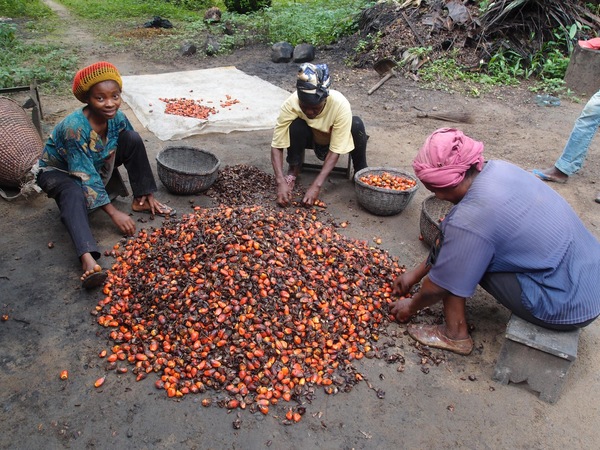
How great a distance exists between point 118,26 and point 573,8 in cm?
937

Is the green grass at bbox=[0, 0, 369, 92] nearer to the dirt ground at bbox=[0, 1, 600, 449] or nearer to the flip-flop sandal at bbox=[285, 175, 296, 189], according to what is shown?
the flip-flop sandal at bbox=[285, 175, 296, 189]

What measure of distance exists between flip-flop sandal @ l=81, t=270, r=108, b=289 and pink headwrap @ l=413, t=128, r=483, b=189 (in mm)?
1836

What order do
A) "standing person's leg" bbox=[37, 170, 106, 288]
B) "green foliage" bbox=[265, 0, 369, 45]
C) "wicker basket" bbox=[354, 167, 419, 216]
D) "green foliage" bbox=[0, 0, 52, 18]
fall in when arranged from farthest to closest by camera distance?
1. "green foliage" bbox=[0, 0, 52, 18]
2. "green foliage" bbox=[265, 0, 369, 45]
3. "wicker basket" bbox=[354, 167, 419, 216]
4. "standing person's leg" bbox=[37, 170, 106, 288]

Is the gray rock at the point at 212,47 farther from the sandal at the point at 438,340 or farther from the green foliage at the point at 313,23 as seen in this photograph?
the sandal at the point at 438,340

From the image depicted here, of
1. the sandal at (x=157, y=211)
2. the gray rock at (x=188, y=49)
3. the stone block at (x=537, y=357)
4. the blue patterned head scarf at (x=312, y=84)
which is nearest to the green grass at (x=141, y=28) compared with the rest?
the gray rock at (x=188, y=49)

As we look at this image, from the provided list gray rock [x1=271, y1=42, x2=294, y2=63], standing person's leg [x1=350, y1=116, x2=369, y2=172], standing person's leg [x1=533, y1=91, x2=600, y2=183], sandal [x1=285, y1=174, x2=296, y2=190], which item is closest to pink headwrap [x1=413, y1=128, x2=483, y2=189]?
standing person's leg [x1=350, y1=116, x2=369, y2=172]

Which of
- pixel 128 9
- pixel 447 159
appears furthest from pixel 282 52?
pixel 128 9

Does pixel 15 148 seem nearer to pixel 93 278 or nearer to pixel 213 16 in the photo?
pixel 93 278

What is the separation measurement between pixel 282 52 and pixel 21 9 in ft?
28.3

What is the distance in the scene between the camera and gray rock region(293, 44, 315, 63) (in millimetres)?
8016

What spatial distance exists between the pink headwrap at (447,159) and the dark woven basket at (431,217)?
104cm

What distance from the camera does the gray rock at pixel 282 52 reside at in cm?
796

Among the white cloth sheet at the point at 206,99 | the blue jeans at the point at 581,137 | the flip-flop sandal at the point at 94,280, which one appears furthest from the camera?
the white cloth sheet at the point at 206,99

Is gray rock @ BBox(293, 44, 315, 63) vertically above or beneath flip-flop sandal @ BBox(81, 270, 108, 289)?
beneath
